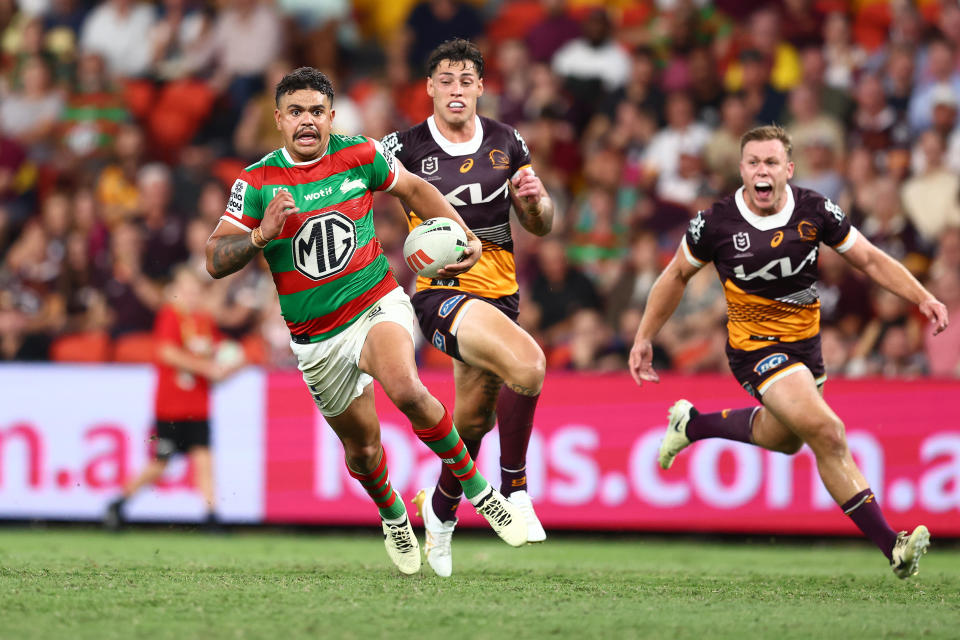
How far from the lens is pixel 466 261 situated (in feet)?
23.8

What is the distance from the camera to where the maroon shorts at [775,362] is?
8.09 m

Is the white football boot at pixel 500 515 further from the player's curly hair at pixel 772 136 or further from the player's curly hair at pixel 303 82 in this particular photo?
the player's curly hair at pixel 772 136

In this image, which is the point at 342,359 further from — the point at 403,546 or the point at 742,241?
the point at 742,241

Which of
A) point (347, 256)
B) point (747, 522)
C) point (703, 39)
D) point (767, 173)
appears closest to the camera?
point (347, 256)

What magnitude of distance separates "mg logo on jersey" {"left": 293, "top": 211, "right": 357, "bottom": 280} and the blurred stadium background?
14.3ft

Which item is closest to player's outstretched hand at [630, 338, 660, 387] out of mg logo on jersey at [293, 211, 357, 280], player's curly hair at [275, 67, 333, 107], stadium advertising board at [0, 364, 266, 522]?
mg logo on jersey at [293, 211, 357, 280]

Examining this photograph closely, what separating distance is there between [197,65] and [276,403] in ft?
21.1

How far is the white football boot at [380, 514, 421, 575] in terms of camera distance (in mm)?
7840

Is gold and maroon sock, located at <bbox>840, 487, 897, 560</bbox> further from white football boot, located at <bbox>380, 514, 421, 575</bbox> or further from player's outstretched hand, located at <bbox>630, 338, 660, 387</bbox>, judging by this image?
white football boot, located at <bbox>380, 514, 421, 575</bbox>

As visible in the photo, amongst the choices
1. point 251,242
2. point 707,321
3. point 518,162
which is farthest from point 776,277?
point 707,321

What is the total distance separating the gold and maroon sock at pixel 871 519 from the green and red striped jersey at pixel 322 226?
122 inches

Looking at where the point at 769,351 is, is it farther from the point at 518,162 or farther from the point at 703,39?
the point at 703,39

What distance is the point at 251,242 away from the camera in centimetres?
682

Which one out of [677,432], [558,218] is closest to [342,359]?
[677,432]
